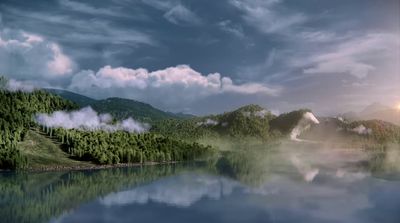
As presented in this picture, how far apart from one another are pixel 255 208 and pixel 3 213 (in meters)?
71.2

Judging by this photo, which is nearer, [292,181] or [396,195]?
[396,195]

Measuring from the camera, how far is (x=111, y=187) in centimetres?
17912

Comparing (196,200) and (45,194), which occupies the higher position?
(45,194)

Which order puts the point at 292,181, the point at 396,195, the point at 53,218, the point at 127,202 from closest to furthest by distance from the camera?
the point at 53,218
the point at 127,202
the point at 396,195
the point at 292,181

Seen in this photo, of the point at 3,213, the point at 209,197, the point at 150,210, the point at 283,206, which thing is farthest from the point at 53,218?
the point at 283,206

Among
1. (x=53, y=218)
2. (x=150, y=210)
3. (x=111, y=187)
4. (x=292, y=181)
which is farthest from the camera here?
(x=292, y=181)

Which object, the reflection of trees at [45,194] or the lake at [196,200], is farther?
the reflection of trees at [45,194]

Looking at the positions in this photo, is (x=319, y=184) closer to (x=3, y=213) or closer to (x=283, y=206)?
(x=283, y=206)

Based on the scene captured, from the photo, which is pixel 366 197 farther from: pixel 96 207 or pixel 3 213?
pixel 3 213

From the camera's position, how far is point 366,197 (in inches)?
6088

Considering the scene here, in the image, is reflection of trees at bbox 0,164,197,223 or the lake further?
reflection of trees at bbox 0,164,197,223

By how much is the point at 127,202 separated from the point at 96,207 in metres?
12.5

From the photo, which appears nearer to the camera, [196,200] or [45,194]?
[196,200]

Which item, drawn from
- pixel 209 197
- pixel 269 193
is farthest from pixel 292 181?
pixel 209 197
